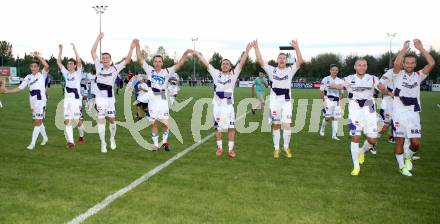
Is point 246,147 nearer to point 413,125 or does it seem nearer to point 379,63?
point 413,125

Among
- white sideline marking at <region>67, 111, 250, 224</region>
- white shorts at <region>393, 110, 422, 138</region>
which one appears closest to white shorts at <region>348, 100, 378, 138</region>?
white shorts at <region>393, 110, 422, 138</region>

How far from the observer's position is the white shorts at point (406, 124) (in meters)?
8.62

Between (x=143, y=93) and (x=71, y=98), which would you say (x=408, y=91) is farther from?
(x=143, y=93)

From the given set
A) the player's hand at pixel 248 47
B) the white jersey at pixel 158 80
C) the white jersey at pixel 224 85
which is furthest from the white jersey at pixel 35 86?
the player's hand at pixel 248 47

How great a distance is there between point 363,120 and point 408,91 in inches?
41.9

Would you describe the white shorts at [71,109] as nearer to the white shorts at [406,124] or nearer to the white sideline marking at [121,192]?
the white sideline marking at [121,192]

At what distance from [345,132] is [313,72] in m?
94.5

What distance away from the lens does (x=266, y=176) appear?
28.3ft

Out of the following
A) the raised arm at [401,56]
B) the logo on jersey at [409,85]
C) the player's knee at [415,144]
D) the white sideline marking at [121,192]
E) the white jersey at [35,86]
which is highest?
the raised arm at [401,56]

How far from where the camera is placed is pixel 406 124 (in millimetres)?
8664

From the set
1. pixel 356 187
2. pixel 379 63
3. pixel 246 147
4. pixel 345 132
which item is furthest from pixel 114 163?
pixel 379 63

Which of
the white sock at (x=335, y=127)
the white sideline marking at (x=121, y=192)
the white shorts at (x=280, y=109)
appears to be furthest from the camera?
the white sock at (x=335, y=127)

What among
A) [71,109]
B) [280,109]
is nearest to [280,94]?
[280,109]

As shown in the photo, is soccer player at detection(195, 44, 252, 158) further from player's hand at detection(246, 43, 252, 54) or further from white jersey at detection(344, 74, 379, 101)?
white jersey at detection(344, 74, 379, 101)
